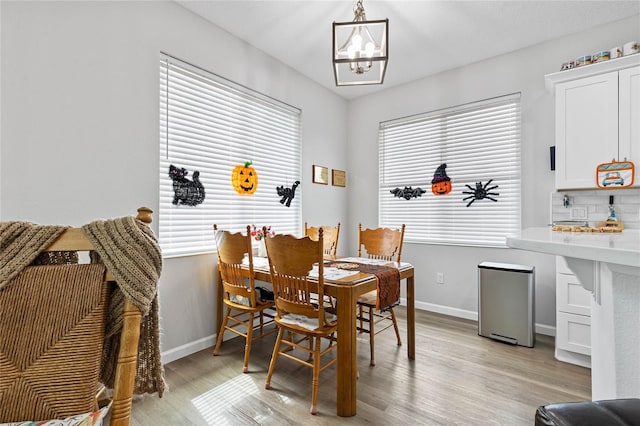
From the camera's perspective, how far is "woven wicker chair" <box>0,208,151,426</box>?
2.61ft

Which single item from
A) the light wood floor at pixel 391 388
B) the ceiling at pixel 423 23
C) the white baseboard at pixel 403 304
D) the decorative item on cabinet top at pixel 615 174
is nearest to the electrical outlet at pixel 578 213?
the decorative item on cabinet top at pixel 615 174

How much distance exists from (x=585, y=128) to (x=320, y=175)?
2.62 meters

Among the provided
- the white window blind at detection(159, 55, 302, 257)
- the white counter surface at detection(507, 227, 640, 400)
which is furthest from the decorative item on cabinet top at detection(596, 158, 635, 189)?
the white window blind at detection(159, 55, 302, 257)

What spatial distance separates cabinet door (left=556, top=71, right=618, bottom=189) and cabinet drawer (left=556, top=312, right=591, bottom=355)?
3.58 ft

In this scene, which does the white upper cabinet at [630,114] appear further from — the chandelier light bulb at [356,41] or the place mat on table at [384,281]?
the chandelier light bulb at [356,41]

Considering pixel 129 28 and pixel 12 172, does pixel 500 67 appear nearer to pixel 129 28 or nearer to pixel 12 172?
pixel 129 28

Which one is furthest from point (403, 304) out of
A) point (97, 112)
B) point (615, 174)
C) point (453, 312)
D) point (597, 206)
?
point (97, 112)

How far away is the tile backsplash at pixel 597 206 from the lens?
8.00ft

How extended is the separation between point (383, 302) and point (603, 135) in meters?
2.26

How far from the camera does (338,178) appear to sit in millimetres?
4156

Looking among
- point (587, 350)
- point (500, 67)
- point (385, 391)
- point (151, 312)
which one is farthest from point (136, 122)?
point (587, 350)

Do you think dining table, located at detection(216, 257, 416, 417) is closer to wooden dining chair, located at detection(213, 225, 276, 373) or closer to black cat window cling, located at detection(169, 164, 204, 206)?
wooden dining chair, located at detection(213, 225, 276, 373)

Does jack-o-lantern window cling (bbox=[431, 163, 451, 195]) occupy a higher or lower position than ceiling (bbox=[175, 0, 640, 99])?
lower

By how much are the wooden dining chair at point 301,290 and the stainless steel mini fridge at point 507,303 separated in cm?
177
